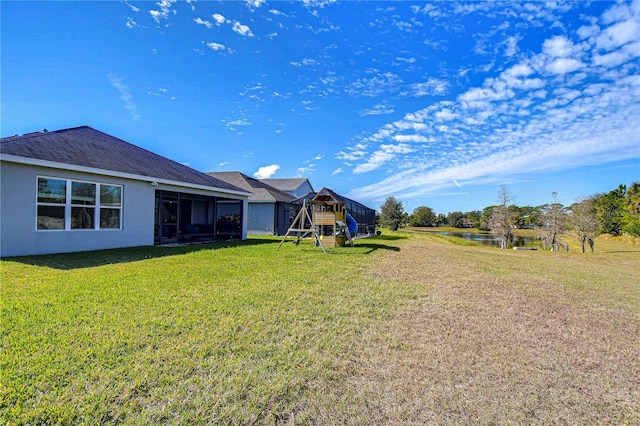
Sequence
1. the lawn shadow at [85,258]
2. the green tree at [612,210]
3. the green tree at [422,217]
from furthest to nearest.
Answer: the green tree at [422,217]
the green tree at [612,210]
the lawn shadow at [85,258]

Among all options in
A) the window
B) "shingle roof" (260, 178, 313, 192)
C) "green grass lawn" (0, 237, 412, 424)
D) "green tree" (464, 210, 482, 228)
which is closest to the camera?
"green grass lawn" (0, 237, 412, 424)

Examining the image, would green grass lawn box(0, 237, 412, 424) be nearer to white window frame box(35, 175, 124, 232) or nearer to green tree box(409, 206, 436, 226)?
white window frame box(35, 175, 124, 232)

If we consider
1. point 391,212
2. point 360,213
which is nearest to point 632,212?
point 391,212

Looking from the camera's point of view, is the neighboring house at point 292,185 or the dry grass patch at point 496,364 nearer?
the dry grass patch at point 496,364

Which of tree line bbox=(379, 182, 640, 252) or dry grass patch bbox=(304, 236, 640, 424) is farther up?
tree line bbox=(379, 182, 640, 252)

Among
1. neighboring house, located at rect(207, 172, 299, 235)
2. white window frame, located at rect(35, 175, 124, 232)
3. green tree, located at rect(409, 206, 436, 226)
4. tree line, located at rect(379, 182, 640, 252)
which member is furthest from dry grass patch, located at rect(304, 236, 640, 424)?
green tree, located at rect(409, 206, 436, 226)

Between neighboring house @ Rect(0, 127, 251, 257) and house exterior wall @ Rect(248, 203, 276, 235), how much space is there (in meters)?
6.73

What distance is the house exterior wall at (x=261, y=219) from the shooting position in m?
21.4

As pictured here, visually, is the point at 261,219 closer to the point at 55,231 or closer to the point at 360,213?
the point at 360,213

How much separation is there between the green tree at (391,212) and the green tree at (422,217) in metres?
23.6

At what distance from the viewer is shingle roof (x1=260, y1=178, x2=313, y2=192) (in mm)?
30641

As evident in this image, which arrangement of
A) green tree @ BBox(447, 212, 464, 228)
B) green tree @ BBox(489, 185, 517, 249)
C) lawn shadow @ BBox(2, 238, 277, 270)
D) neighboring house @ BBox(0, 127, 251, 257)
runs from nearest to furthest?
lawn shadow @ BBox(2, 238, 277, 270) → neighboring house @ BBox(0, 127, 251, 257) → green tree @ BBox(489, 185, 517, 249) → green tree @ BBox(447, 212, 464, 228)

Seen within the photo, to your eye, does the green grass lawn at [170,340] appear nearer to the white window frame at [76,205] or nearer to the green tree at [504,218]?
the white window frame at [76,205]

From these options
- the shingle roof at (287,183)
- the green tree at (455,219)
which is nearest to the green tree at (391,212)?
the shingle roof at (287,183)
